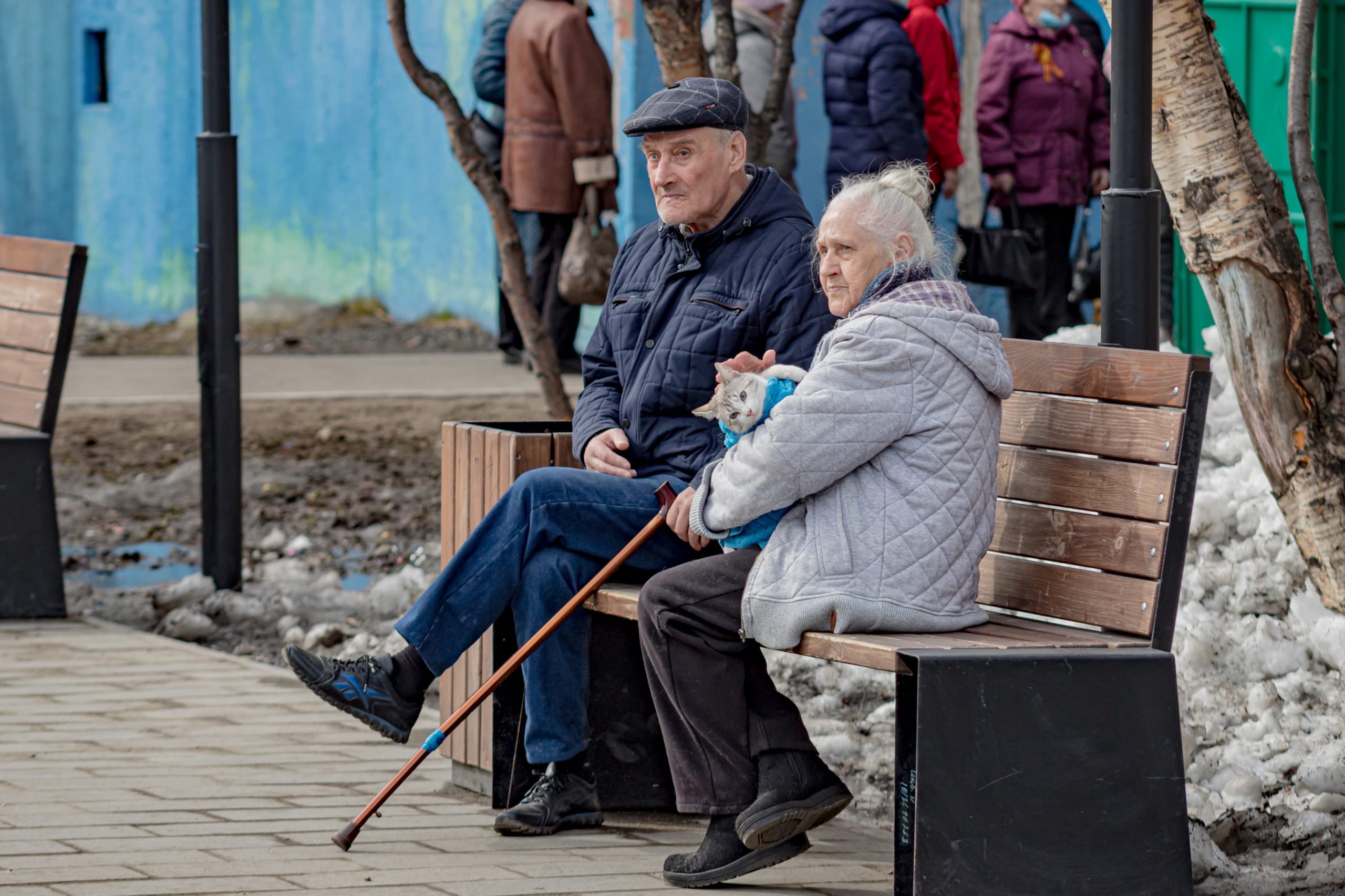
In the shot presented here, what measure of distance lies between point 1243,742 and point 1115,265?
136 cm

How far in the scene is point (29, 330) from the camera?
6.38 m

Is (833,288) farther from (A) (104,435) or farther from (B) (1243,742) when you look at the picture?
(A) (104,435)

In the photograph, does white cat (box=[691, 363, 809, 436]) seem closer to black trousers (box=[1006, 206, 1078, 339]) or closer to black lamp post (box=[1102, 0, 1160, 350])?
black lamp post (box=[1102, 0, 1160, 350])


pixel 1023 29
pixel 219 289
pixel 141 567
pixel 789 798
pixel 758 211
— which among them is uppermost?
pixel 1023 29

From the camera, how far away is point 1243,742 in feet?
14.7

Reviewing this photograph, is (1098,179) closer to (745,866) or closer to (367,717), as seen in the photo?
(367,717)

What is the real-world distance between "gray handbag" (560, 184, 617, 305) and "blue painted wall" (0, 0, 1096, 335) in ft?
17.4

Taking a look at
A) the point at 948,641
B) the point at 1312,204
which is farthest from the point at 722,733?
the point at 1312,204

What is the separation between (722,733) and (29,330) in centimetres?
367

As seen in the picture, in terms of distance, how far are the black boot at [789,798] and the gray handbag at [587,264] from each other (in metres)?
5.57

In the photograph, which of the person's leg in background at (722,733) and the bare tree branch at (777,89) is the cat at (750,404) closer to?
the person's leg in background at (722,733)

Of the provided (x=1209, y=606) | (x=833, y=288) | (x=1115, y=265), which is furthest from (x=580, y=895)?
(x=1209, y=606)

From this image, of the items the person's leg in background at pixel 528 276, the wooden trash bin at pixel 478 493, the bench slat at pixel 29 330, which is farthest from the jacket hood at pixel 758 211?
the person's leg in background at pixel 528 276

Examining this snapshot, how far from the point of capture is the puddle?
24.4 feet
